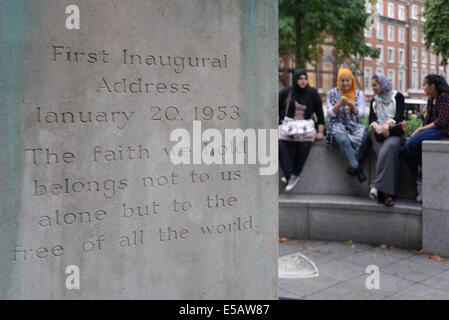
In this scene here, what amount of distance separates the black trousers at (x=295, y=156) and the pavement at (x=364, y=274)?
3.98 feet

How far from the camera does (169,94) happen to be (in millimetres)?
2859

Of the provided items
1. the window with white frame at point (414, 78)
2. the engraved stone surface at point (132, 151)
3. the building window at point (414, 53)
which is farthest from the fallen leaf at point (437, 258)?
the building window at point (414, 53)

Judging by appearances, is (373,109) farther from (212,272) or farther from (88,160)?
(88,160)

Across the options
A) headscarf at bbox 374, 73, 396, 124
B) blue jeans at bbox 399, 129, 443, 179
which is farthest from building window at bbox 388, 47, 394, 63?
blue jeans at bbox 399, 129, 443, 179

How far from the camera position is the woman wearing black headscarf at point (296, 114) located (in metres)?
7.65

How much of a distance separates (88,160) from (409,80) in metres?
73.6

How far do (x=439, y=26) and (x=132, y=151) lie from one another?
79.6ft

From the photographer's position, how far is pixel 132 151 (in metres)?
2.78

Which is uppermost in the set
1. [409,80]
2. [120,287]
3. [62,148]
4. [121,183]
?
[409,80]

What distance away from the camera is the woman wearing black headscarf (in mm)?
7652

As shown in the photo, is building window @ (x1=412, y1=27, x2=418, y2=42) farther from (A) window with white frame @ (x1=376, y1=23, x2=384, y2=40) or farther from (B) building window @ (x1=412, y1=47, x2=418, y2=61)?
(A) window with white frame @ (x1=376, y1=23, x2=384, y2=40)

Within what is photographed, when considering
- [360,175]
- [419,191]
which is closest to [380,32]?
[360,175]

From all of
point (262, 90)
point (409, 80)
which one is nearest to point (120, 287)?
point (262, 90)
